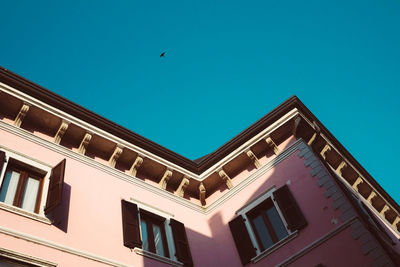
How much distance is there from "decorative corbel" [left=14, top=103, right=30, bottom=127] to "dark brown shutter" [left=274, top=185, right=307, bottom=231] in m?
7.34

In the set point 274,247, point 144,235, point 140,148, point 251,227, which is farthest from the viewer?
point 140,148

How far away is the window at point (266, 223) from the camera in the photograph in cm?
1116

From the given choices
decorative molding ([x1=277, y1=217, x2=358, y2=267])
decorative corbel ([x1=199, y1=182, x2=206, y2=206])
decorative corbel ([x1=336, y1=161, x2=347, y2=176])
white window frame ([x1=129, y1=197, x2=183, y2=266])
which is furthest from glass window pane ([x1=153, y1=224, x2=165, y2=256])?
decorative corbel ([x1=336, y1=161, x2=347, y2=176])

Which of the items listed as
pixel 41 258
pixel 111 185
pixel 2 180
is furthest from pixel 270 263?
pixel 2 180

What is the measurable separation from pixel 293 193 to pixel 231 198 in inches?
88.9

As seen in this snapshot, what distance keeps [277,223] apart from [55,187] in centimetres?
612

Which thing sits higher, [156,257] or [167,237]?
[167,237]

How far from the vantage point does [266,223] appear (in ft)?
38.9

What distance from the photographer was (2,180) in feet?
30.1

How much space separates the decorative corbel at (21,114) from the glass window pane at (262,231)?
7.17 m

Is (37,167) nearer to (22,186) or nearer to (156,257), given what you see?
(22,186)

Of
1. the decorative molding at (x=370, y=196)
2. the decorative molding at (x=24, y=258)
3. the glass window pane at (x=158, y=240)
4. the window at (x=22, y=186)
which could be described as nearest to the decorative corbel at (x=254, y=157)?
the glass window pane at (x=158, y=240)

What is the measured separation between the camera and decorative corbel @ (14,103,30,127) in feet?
35.1

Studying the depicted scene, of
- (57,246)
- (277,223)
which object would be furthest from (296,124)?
(57,246)
